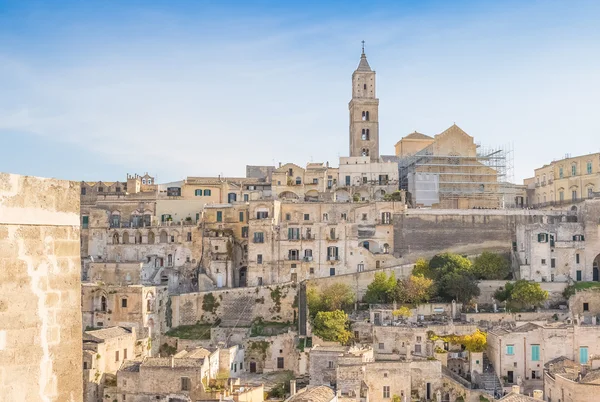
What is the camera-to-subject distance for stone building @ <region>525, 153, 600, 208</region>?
5125cm

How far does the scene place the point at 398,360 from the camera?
3419 centimetres

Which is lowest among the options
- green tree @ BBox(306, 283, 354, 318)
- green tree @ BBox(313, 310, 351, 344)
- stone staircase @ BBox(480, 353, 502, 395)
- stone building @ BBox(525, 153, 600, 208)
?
stone staircase @ BBox(480, 353, 502, 395)

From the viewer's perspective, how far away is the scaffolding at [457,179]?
52.0 m

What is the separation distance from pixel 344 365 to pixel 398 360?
372 centimetres

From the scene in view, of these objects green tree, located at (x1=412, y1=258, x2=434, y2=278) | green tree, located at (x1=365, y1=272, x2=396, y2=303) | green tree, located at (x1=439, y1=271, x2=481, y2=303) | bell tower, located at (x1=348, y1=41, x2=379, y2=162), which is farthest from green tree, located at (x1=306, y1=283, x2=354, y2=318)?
bell tower, located at (x1=348, y1=41, x2=379, y2=162)

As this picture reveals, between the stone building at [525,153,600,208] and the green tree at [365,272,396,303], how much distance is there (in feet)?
56.3

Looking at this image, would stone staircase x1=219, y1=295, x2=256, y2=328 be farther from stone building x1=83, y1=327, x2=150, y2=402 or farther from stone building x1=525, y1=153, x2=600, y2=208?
stone building x1=525, y1=153, x2=600, y2=208

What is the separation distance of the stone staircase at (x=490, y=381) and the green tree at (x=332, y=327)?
737 cm

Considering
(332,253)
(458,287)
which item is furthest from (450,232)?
(332,253)

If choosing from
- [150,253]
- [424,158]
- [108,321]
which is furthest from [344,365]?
[424,158]

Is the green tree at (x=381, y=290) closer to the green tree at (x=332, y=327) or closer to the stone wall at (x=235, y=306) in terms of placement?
the green tree at (x=332, y=327)

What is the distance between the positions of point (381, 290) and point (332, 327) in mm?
5501

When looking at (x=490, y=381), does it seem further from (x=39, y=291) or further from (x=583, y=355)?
(x=39, y=291)

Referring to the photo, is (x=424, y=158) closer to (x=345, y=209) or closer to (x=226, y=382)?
(x=345, y=209)
